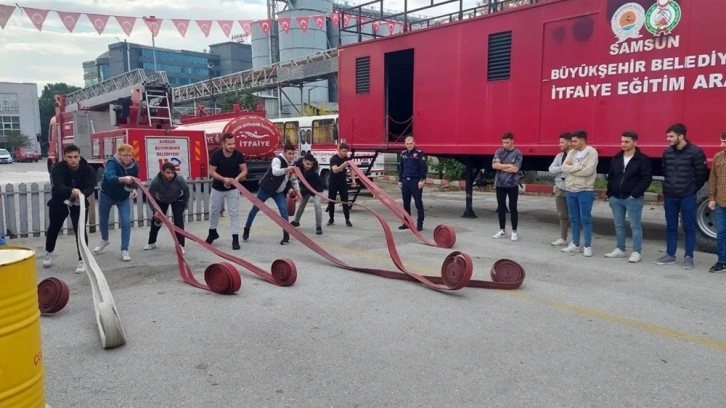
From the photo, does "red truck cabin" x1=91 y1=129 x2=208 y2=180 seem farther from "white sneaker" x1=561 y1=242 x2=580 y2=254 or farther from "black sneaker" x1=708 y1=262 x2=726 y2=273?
"black sneaker" x1=708 y1=262 x2=726 y2=273

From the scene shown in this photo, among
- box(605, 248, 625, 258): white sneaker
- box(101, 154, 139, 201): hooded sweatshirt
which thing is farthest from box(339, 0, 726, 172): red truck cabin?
box(101, 154, 139, 201): hooded sweatshirt

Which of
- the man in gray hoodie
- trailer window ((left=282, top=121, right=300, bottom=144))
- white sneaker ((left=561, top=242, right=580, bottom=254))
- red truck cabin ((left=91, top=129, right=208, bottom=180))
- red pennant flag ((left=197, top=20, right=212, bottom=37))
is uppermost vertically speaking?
red pennant flag ((left=197, top=20, right=212, bottom=37))

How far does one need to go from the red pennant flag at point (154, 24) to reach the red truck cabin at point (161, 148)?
7.84 m

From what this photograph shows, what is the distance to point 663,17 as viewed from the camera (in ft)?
23.6

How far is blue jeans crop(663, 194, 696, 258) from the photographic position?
6.39m

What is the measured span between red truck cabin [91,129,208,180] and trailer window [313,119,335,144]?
3.94 m

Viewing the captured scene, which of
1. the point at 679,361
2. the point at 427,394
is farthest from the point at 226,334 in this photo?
the point at 679,361

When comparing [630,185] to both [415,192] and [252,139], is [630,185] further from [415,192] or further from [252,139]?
[252,139]

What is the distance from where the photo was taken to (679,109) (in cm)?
718

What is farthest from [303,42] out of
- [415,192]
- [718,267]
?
[718,267]

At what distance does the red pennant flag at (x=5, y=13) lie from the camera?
15962 mm

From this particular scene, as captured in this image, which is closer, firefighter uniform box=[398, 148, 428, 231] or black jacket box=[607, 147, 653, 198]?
black jacket box=[607, 147, 653, 198]

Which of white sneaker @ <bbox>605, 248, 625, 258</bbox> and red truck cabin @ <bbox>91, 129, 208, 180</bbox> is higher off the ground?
red truck cabin @ <bbox>91, 129, 208, 180</bbox>

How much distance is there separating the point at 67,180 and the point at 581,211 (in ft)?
21.0
